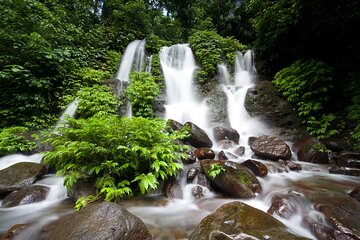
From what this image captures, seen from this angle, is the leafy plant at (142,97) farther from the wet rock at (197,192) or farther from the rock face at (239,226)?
the rock face at (239,226)

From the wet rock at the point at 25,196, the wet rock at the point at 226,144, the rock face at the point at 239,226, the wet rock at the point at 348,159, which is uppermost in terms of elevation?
the wet rock at the point at 226,144

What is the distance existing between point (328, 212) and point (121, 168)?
309cm

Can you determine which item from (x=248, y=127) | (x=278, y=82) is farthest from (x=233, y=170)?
(x=278, y=82)

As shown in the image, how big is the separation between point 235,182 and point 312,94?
5.97 meters

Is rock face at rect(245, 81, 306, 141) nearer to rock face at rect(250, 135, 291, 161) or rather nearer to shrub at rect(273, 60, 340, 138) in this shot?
shrub at rect(273, 60, 340, 138)

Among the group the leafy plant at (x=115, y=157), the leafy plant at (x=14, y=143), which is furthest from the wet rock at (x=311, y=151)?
the leafy plant at (x=14, y=143)

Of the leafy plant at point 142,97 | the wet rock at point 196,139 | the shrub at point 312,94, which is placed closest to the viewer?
the wet rock at point 196,139

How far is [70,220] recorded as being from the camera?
90.6 inches

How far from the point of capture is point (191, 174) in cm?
405

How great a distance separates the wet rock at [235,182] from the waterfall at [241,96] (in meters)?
3.76

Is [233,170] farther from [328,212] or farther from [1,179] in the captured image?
[1,179]

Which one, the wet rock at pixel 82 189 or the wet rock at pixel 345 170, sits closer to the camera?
the wet rock at pixel 82 189

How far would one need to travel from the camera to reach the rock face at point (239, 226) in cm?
208

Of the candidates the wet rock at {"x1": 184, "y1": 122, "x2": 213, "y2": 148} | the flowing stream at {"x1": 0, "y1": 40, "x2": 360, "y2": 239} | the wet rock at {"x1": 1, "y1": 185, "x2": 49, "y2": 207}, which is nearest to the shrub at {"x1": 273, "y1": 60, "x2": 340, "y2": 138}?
the flowing stream at {"x1": 0, "y1": 40, "x2": 360, "y2": 239}
